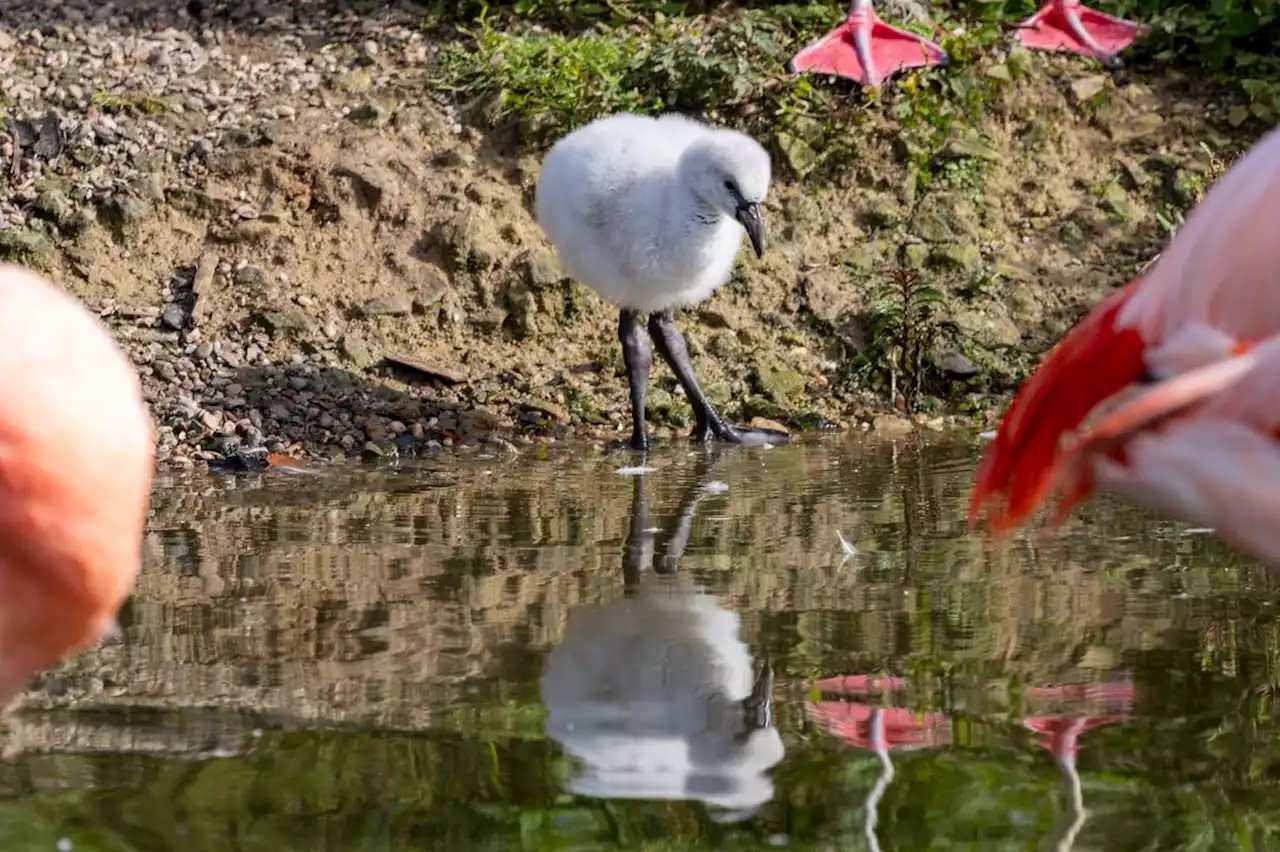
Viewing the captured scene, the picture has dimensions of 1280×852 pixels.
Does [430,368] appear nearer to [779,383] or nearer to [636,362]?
[636,362]

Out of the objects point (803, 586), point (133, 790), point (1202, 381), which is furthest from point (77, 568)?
point (803, 586)

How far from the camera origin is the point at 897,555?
3.77m

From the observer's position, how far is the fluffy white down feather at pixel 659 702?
2.43m

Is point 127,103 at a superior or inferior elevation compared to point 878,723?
superior

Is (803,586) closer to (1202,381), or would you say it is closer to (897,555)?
(897,555)

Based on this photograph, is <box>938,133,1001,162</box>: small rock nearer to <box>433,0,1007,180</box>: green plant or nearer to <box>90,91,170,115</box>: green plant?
<box>433,0,1007,180</box>: green plant

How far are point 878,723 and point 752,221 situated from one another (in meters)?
3.28

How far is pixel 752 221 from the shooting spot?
18.7 feet

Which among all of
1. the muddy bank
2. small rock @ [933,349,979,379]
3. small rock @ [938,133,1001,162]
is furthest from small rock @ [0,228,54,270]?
small rock @ [938,133,1001,162]

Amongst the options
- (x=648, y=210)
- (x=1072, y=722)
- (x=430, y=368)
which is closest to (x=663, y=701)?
(x=1072, y=722)

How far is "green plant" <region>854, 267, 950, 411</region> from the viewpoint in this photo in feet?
20.3

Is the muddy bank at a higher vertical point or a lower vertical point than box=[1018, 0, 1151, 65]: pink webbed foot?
lower

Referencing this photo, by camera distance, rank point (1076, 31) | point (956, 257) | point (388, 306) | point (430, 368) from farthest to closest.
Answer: point (1076, 31) < point (956, 257) < point (388, 306) < point (430, 368)

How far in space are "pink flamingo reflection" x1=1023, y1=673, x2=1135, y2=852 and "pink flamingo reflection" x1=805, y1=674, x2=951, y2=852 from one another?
143mm
